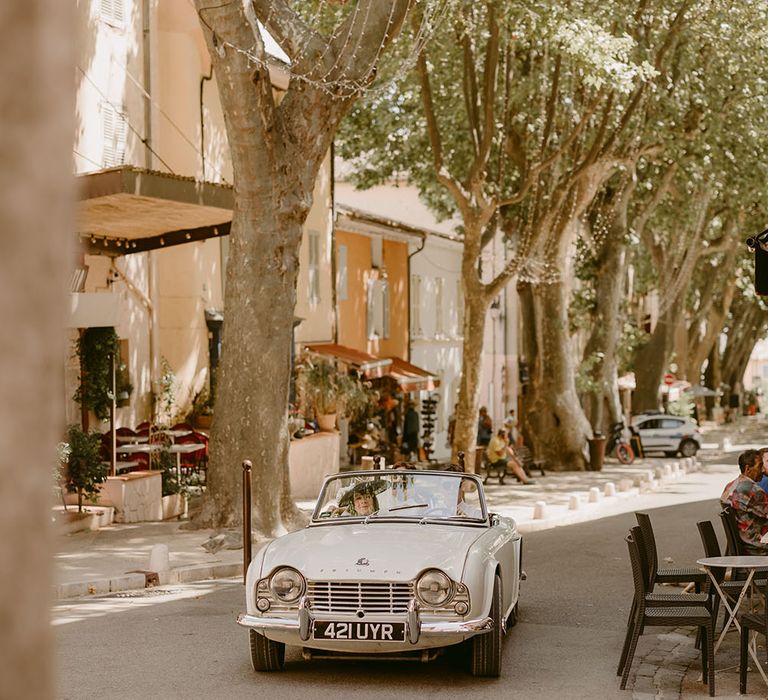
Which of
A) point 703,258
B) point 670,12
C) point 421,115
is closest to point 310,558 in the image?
point 670,12

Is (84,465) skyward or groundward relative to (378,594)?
skyward

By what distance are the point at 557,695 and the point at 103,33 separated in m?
17.0

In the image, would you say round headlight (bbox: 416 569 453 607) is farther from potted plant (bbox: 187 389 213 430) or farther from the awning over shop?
potted plant (bbox: 187 389 213 430)

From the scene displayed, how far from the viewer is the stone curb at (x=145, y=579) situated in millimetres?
13758

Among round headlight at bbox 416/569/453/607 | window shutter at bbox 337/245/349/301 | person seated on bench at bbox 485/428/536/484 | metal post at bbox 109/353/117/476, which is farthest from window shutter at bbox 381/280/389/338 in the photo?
round headlight at bbox 416/569/453/607

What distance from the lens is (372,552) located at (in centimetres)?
914

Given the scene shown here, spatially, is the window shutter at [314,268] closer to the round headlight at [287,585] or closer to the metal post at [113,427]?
the metal post at [113,427]

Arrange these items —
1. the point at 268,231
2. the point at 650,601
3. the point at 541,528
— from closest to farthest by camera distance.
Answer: the point at 650,601, the point at 268,231, the point at 541,528

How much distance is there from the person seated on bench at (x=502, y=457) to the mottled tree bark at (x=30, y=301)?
96.6 feet

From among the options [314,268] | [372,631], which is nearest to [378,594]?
[372,631]

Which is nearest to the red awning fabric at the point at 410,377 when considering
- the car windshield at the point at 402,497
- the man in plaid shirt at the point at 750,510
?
the man in plaid shirt at the point at 750,510

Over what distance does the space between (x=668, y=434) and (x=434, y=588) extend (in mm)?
37366

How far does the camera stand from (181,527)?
18.0 metres

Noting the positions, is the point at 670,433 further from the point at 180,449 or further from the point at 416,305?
the point at 180,449
